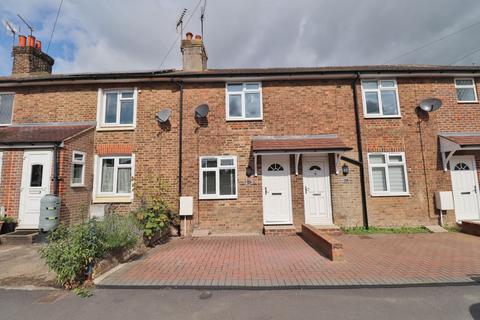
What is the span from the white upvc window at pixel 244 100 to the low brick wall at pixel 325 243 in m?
4.39

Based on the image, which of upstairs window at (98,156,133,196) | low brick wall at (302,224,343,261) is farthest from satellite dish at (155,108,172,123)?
low brick wall at (302,224,343,261)

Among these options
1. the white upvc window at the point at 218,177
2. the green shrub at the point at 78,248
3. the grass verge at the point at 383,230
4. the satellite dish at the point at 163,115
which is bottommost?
the grass verge at the point at 383,230

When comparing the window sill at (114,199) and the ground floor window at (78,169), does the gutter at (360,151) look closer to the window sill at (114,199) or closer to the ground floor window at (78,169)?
the window sill at (114,199)

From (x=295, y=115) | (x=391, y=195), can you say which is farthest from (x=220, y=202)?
(x=391, y=195)

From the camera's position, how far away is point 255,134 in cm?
876

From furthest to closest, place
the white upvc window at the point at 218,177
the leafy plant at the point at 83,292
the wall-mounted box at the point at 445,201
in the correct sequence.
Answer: the white upvc window at the point at 218,177 → the wall-mounted box at the point at 445,201 → the leafy plant at the point at 83,292

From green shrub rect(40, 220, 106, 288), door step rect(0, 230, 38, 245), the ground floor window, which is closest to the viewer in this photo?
green shrub rect(40, 220, 106, 288)

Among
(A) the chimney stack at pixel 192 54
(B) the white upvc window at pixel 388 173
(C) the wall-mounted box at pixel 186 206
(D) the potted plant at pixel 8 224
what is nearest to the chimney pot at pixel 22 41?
(A) the chimney stack at pixel 192 54

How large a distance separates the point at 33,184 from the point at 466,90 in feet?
51.0

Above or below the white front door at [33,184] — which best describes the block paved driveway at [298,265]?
below

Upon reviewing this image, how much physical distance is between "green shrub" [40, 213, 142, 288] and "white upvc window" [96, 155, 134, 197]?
3.83 metres

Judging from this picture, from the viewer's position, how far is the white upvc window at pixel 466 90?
9148 millimetres

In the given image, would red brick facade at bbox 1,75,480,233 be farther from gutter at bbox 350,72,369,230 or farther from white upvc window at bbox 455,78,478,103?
white upvc window at bbox 455,78,478,103

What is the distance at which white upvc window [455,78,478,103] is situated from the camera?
9.15 m
